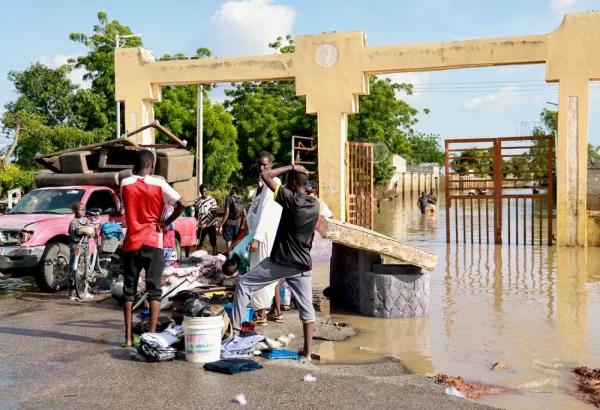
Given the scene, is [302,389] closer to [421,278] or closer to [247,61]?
[421,278]

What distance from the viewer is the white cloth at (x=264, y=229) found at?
8.70 metres

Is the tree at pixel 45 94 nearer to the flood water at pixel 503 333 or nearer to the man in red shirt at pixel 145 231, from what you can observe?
the flood water at pixel 503 333

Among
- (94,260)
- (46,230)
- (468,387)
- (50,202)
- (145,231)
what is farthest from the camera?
(50,202)

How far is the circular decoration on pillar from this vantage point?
2039 centimetres

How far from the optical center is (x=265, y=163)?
819cm

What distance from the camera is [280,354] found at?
7133 mm

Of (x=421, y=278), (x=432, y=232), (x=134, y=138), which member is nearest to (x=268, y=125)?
(x=432, y=232)

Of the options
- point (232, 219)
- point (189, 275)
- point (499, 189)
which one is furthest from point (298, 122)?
point (189, 275)

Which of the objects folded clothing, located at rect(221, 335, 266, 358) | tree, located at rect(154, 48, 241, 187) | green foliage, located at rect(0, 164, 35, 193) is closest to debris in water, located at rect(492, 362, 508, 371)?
folded clothing, located at rect(221, 335, 266, 358)

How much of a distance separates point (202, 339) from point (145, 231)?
141 cm

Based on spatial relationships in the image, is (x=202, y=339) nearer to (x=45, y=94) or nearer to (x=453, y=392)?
(x=453, y=392)

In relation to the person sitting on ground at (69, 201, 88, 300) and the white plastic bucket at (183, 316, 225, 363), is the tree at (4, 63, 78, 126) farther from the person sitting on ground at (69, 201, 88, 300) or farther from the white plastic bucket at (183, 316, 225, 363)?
the white plastic bucket at (183, 316, 225, 363)

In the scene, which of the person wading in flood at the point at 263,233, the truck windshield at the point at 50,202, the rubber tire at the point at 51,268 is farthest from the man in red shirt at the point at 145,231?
the truck windshield at the point at 50,202

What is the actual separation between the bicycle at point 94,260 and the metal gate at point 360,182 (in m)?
9.98
